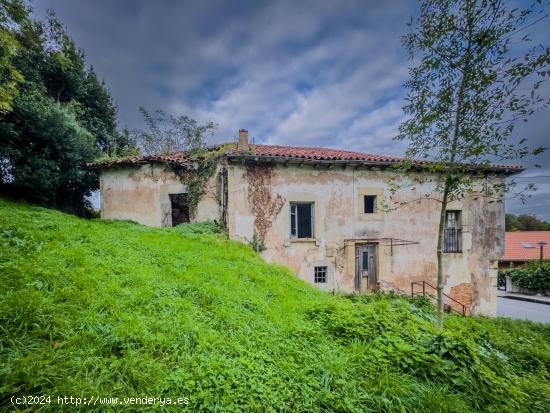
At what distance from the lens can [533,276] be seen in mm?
19219

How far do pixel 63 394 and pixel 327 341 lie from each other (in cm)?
302

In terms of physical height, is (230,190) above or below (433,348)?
above

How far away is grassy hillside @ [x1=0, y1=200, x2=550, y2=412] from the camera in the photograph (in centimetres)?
244

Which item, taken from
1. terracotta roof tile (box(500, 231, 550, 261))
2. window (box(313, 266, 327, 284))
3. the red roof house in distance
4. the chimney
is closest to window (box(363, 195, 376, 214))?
window (box(313, 266, 327, 284))

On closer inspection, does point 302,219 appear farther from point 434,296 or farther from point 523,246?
point 523,246

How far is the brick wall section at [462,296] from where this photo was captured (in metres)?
10.8

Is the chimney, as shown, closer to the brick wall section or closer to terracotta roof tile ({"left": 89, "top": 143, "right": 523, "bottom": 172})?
terracotta roof tile ({"left": 89, "top": 143, "right": 523, "bottom": 172})

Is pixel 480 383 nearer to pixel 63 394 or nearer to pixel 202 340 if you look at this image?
pixel 202 340

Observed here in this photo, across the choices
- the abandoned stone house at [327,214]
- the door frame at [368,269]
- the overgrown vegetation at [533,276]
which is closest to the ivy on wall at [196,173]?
the abandoned stone house at [327,214]

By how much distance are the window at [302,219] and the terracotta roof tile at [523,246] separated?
22364 millimetres

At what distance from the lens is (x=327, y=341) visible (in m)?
3.68

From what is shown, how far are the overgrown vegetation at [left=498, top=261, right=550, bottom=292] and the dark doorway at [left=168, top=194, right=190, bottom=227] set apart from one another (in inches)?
999

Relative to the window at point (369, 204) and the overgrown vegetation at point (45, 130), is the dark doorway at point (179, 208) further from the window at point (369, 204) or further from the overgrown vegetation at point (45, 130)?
the window at point (369, 204)

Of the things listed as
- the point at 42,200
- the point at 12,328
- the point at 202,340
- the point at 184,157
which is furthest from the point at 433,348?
the point at 42,200
